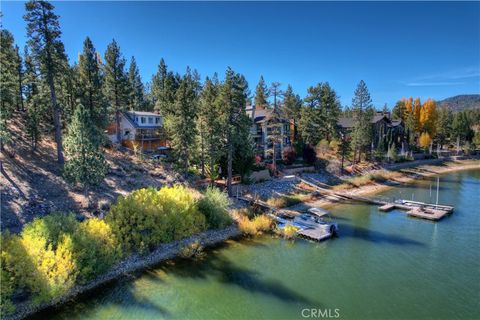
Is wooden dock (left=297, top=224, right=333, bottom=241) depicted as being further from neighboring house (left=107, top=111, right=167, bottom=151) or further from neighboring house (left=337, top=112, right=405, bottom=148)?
neighboring house (left=337, top=112, right=405, bottom=148)

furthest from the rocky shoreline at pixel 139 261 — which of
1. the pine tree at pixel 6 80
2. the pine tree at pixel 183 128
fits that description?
the pine tree at pixel 6 80

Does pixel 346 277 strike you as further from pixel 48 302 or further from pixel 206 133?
pixel 206 133

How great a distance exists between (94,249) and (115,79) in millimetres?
30883

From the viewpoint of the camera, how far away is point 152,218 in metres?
24.1

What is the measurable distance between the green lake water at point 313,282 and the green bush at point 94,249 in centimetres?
134

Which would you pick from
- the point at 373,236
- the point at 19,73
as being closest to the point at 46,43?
the point at 19,73

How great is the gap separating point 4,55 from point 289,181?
1595 inches

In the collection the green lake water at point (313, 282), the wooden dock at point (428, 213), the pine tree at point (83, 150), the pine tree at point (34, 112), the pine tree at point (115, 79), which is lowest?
the green lake water at point (313, 282)

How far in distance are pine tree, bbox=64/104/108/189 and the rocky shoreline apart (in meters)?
8.59

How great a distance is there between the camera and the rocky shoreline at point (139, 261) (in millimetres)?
17266

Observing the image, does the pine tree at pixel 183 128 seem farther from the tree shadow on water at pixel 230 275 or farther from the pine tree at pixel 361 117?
the pine tree at pixel 361 117

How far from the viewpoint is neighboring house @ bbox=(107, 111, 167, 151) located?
4656cm

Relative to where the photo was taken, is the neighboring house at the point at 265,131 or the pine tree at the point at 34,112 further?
the neighboring house at the point at 265,131

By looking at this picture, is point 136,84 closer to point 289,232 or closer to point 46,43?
point 46,43
